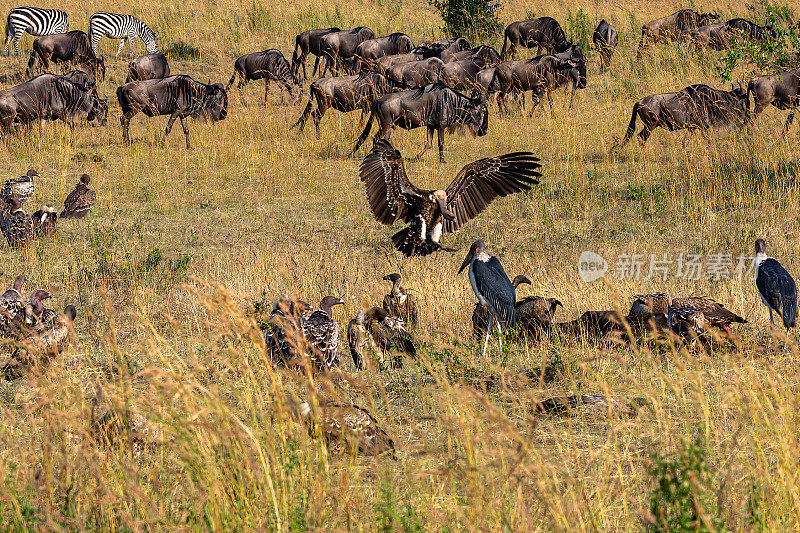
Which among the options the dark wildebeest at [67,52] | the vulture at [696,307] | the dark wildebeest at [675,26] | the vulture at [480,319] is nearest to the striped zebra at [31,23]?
the dark wildebeest at [67,52]

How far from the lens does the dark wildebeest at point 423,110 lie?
14.2 m

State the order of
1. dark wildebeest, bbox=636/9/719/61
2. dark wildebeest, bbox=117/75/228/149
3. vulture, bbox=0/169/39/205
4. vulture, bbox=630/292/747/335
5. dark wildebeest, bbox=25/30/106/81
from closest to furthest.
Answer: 1. vulture, bbox=630/292/747/335
2. vulture, bbox=0/169/39/205
3. dark wildebeest, bbox=117/75/228/149
4. dark wildebeest, bbox=25/30/106/81
5. dark wildebeest, bbox=636/9/719/61

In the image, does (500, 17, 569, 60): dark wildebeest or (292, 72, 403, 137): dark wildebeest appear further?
(500, 17, 569, 60): dark wildebeest

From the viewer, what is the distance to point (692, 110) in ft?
42.3

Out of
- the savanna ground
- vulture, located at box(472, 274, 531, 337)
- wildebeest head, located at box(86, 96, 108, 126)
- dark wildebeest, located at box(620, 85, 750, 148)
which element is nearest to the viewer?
the savanna ground

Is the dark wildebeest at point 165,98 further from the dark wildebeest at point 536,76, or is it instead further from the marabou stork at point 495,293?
the marabou stork at point 495,293

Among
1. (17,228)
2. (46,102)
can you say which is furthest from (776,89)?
(46,102)

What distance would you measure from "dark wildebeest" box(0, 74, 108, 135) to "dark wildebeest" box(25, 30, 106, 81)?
164 inches

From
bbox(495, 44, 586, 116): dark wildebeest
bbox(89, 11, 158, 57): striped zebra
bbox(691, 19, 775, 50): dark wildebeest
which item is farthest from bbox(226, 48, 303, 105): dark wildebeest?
bbox(691, 19, 775, 50): dark wildebeest

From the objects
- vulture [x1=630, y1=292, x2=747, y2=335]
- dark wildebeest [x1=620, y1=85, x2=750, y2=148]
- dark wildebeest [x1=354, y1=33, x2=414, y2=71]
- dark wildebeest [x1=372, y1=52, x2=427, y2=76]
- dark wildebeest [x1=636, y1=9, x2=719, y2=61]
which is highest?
dark wildebeest [x1=636, y1=9, x2=719, y2=61]

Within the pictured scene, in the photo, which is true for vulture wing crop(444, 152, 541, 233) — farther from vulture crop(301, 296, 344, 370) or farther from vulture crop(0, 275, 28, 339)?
vulture crop(0, 275, 28, 339)

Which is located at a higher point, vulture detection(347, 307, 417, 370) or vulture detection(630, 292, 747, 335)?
vulture detection(630, 292, 747, 335)

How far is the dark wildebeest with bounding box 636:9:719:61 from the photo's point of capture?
67.2ft

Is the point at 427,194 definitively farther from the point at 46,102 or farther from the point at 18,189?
the point at 46,102
